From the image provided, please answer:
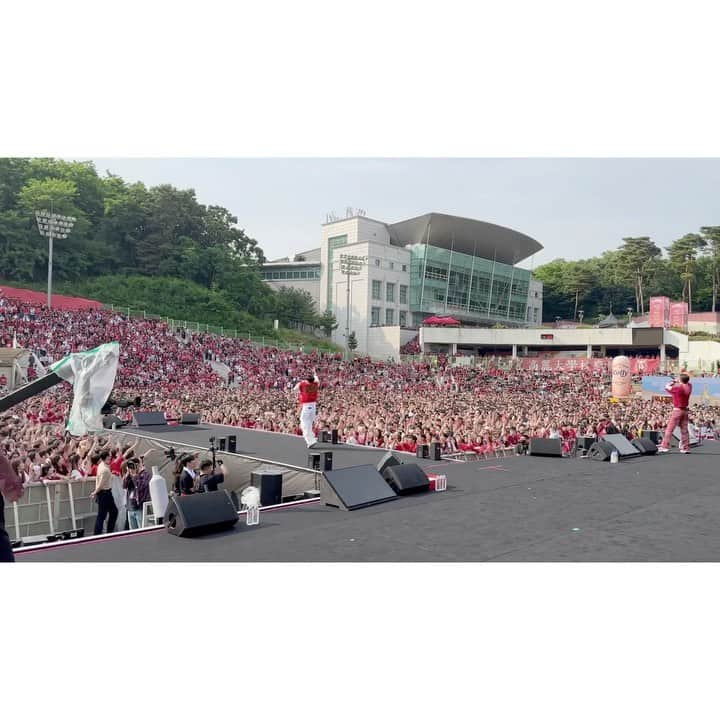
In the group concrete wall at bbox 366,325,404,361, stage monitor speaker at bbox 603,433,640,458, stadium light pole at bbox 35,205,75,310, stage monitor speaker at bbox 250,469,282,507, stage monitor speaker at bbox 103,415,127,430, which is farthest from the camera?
concrete wall at bbox 366,325,404,361

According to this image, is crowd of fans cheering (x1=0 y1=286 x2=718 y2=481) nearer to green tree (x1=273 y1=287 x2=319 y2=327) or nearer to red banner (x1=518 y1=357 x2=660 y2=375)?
red banner (x1=518 y1=357 x2=660 y2=375)

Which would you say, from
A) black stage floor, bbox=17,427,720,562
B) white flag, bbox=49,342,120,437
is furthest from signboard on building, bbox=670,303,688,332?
white flag, bbox=49,342,120,437

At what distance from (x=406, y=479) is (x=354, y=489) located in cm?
84

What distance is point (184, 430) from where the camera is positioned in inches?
620

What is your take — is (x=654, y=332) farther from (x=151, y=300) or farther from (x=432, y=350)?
(x=151, y=300)

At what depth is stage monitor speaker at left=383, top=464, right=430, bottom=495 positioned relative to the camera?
7570 millimetres

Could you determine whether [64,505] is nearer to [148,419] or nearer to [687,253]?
[148,419]

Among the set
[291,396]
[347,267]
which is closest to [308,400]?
[291,396]

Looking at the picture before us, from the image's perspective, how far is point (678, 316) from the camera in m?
49.4

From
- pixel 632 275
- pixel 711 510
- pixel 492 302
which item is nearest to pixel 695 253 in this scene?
pixel 632 275

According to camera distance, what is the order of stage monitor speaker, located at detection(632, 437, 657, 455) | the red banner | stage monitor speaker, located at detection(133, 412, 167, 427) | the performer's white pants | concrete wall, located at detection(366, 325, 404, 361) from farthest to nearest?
1. concrete wall, located at detection(366, 325, 404, 361)
2. the red banner
3. stage monitor speaker, located at detection(133, 412, 167, 427)
4. the performer's white pants
5. stage monitor speaker, located at detection(632, 437, 657, 455)

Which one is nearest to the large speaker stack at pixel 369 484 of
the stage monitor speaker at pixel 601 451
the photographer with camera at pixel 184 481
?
the photographer with camera at pixel 184 481

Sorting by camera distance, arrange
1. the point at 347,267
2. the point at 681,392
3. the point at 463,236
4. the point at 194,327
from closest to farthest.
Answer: the point at 681,392, the point at 194,327, the point at 347,267, the point at 463,236

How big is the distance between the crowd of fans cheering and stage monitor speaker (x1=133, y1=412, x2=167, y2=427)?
1.36 m
